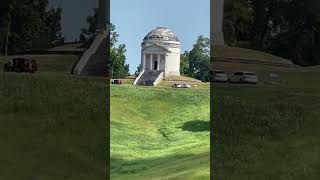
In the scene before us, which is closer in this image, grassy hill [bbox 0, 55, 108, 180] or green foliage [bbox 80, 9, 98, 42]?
grassy hill [bbox 0, 55, 108, 180]

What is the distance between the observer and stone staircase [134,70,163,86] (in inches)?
311

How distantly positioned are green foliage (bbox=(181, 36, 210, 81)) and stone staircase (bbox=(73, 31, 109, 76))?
1.22 m

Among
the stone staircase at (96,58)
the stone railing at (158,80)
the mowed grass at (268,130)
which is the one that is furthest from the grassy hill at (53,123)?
the stone railing at (158,80)

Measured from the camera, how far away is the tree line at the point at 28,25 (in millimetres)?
6645

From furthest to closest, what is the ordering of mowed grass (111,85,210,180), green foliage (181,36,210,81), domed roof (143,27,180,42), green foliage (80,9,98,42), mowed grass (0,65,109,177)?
mowed grass (111,85,210,180)
domed roof (143,27,180,42)
green foliage (181,36,210,81)
green foliage (80,9,98,42)
mowed grass (0,65,109,177)

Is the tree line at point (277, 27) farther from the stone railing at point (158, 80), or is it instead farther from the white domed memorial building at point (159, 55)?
the stone railing at point (158, 80)

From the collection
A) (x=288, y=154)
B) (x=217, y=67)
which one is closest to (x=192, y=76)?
(x=217, y=67)

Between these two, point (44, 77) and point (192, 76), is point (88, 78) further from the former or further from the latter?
point (192, 76)

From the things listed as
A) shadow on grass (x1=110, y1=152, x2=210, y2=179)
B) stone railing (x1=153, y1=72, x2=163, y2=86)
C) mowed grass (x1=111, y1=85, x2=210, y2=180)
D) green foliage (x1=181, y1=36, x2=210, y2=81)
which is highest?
green foliage (x1=181, y1=36, x2=210, y2=81)

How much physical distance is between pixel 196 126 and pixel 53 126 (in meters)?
2.30

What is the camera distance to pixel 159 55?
27.9ft

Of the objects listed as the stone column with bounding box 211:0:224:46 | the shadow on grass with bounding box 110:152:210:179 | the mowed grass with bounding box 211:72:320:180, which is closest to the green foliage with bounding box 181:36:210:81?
the stone column with bounding box 211:0:224:46

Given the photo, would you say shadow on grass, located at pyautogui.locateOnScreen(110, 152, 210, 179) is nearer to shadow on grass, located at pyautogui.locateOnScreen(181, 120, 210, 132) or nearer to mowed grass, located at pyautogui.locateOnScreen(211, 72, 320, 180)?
shadow on grass, located at pyautogui.locateOnScreen(181, 120, 210, 132)

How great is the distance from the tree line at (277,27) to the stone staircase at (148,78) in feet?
5.51
